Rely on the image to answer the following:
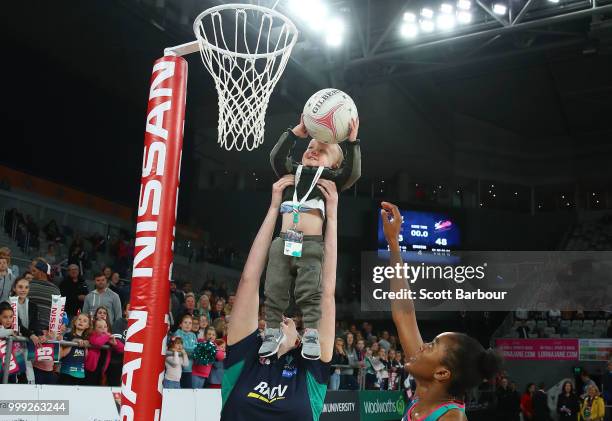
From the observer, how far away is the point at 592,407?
48.3ft

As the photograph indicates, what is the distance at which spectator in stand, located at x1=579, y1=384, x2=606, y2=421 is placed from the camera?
14688mm

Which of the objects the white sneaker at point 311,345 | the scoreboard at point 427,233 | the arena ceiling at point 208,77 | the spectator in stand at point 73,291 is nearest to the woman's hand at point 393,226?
the white sneaker at point 311,345

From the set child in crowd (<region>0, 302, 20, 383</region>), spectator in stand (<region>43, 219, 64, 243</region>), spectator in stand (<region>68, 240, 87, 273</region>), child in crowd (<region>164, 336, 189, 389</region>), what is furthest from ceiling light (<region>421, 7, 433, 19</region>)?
child in crowd (<region>0, 302, 20, 383</region>)

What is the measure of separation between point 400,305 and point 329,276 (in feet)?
1.43

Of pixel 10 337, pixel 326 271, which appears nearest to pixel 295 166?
pixel 326 271

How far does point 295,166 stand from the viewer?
3.91 m

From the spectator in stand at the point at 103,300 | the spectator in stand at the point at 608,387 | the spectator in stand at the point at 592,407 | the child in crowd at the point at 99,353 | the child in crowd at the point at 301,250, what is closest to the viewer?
the child in crowd at the point at 301,250

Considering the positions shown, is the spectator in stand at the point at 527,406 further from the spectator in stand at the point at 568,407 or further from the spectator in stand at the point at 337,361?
the spectator in stand at the point at 337,361

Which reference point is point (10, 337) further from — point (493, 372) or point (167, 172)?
point (493, 372)

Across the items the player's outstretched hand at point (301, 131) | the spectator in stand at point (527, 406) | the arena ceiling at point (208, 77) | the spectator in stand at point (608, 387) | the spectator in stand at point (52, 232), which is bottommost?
the spectator in stand at point (527, 406)

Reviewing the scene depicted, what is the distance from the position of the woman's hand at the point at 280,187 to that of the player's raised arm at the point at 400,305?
0.61m

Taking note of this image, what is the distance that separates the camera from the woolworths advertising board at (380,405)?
1173 cm

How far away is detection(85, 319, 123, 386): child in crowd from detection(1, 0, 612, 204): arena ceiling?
20.1 feet

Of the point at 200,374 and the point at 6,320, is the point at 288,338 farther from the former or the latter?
the point at 200,374
